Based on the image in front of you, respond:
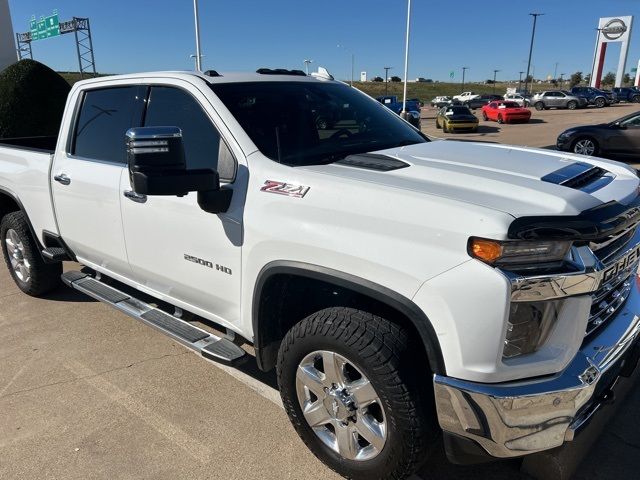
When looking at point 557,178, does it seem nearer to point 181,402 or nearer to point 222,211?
point 222,211

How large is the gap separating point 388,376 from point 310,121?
164cm

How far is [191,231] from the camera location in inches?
114

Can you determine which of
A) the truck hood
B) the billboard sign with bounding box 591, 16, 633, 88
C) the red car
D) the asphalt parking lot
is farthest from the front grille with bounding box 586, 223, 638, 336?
the billboard sign with bounding box 591, 16, 633, 88

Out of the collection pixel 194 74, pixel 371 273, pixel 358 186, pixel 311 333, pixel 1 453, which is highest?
pixel 194 74

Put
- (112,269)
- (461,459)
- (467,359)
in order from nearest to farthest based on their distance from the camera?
(467,359) < (461,459) < (112,269)

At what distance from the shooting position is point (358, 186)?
221 cm

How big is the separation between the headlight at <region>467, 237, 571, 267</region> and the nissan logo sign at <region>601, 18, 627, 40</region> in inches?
3225

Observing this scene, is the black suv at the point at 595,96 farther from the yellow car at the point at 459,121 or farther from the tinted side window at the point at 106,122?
the tinted side window at the point at 106,122

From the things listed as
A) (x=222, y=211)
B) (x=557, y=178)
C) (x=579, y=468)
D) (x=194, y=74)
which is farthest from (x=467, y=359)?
(x=194, y=74)

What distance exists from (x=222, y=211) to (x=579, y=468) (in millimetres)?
2158

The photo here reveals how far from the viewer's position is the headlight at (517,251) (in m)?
1.84

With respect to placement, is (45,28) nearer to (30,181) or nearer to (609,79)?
(30,181)

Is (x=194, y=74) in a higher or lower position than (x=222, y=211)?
higher

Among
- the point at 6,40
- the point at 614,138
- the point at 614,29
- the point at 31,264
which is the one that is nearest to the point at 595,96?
the point at 614,29
